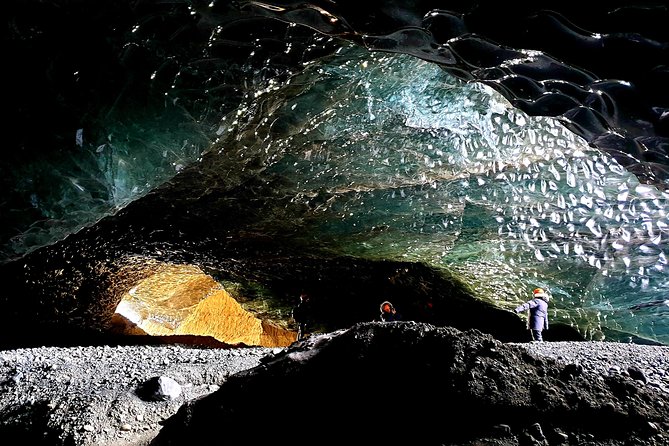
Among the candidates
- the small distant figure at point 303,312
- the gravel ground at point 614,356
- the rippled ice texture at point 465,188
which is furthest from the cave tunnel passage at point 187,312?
the gravel ground at point 614,356

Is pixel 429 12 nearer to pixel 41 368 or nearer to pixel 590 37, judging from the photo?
pixel 590 37

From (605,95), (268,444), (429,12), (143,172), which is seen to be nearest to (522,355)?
(268,444)

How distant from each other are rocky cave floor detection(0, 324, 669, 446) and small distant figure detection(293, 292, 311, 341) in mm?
4360

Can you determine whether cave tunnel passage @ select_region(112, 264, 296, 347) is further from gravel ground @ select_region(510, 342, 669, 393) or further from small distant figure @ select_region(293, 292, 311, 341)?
gravel ground @ select_region(510, 342, 669, 393)

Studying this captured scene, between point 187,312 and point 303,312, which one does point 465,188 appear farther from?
point 187,312

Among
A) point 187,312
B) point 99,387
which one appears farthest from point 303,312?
point 99,387

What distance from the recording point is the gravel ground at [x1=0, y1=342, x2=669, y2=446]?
2.45 m

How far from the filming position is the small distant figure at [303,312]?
8.75 metres

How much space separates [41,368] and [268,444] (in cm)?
252

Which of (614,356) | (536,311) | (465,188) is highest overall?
(465,188)

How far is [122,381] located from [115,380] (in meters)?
0.05

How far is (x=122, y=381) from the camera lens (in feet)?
10.2

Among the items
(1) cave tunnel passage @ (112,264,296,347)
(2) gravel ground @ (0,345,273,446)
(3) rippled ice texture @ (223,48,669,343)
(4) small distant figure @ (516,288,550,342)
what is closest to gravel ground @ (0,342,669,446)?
(2) gravel ground @ (0,345,273,446)

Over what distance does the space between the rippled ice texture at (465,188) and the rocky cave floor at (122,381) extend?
165 centimetres
